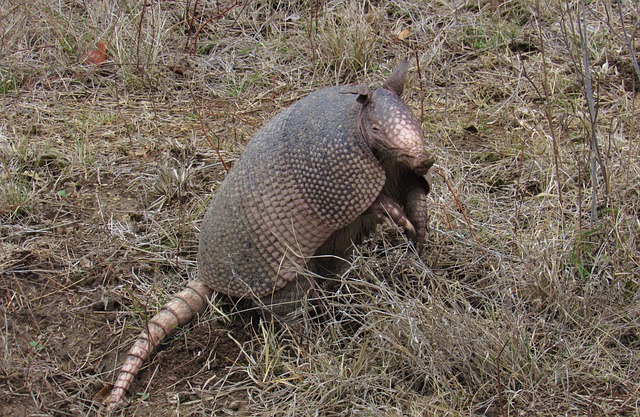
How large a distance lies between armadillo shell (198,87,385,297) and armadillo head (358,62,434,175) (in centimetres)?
6

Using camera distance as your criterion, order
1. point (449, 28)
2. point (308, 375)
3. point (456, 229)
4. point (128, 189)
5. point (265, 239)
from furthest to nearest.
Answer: point (449, 28)
point (128, 189)
point (456, 229)
point (265, 239)
point (308, 375)

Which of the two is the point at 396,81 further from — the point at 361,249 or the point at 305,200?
the point at 361,249

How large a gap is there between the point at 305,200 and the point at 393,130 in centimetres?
63

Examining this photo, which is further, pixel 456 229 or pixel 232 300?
pixel 456 229

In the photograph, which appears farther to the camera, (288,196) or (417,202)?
(417,202)

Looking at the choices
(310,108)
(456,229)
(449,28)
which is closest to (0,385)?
(310,108)

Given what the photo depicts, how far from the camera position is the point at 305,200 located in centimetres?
415

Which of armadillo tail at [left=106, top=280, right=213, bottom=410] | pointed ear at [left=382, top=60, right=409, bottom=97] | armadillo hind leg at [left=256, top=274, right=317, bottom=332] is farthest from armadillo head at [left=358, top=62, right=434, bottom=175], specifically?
armadillo tail at [left=106, top=280, right=213, bottom=410]

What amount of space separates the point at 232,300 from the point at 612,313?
2.20 meters

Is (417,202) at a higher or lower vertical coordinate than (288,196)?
lower

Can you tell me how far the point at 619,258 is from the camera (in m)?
4.44

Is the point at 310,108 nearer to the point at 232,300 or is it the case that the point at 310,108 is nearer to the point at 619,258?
the point at 232,300

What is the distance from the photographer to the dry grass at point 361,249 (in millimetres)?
3984

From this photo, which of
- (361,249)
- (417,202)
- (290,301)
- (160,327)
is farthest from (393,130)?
(160,327)
